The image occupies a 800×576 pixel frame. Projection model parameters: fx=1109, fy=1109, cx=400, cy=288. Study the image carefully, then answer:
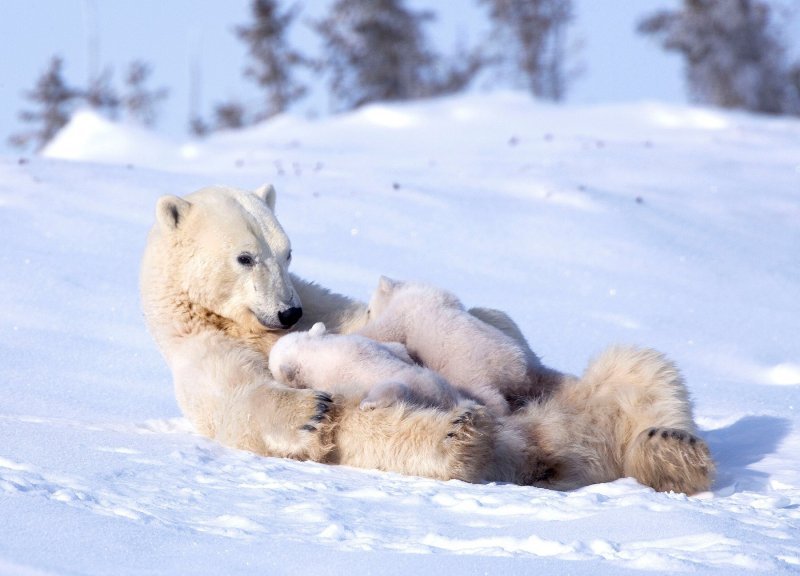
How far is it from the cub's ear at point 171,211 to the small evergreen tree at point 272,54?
25053 mm

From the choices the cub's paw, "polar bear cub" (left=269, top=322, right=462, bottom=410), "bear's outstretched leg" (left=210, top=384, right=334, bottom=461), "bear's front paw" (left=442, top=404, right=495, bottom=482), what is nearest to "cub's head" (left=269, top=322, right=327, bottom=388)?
"polar bear cub" (left=269, top=322, right=462, bottom=410)

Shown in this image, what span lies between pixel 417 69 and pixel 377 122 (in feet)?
45.7

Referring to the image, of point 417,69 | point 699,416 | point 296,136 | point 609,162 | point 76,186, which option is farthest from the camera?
point 417,69

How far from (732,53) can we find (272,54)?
447 inches

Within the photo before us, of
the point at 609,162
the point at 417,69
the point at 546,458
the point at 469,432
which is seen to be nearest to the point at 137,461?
the point at 469,432

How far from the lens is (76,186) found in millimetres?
7789

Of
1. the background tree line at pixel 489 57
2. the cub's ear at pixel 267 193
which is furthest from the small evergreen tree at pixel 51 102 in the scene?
the cub's ear at pixel 267 193

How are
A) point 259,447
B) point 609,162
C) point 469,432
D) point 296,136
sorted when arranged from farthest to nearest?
point 296,136, point 609,162, point 259,447, point 469,432

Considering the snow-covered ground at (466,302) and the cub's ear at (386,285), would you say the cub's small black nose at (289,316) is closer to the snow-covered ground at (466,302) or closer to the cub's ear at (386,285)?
the cub's ear at (386,285)

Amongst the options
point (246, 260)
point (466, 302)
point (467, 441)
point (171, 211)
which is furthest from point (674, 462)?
point (466, 302)

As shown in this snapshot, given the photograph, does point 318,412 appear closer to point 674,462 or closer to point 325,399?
point 325,399

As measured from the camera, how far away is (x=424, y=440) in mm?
2969

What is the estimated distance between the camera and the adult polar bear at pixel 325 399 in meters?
3.00

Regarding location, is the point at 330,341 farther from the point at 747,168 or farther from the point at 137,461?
the point at 747,168
